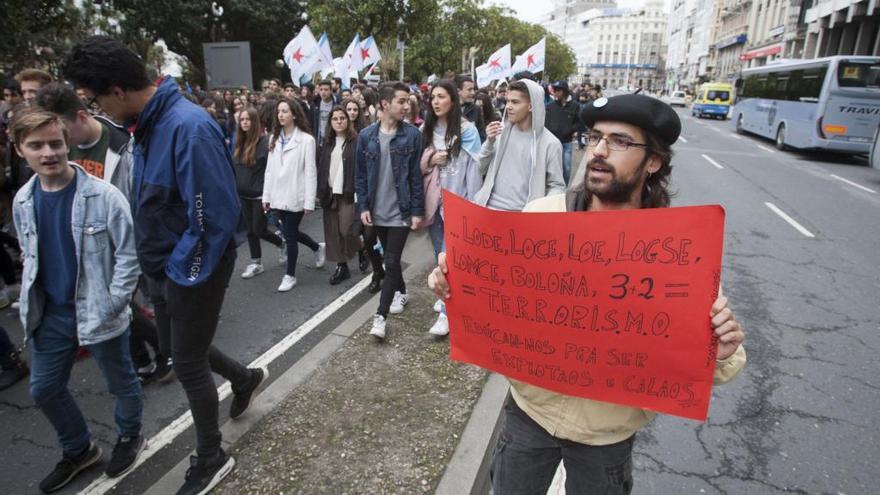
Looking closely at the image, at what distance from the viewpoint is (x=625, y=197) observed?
5.56ft

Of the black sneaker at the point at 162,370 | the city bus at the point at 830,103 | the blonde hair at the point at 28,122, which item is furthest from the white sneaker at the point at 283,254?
the city bus at the point at 830,103

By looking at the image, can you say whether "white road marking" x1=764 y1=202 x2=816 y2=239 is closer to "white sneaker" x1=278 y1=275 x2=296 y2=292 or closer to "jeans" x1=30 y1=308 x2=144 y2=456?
"white sneaker" x1=278 y1=275 x2=296 y2=292

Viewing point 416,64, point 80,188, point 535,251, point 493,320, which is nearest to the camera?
point 535,251

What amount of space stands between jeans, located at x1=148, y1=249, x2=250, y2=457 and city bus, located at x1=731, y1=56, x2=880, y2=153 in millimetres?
17608

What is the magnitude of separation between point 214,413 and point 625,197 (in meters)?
2.16

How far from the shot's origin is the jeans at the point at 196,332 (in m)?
2.36

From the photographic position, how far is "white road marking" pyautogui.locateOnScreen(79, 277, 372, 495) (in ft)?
8.95

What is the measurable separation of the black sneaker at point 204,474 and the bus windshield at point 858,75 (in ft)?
59.0

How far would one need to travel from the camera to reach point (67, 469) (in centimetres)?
270

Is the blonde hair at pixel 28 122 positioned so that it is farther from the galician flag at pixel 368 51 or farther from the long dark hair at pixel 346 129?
Answer: the galician flag at pixel 368 51

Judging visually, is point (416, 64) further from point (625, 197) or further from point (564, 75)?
point (564, 75)

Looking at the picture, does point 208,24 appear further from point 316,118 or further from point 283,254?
point 283,254

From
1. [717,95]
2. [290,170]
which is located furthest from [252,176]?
[717,95]

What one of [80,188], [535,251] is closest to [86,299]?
[80,188]
